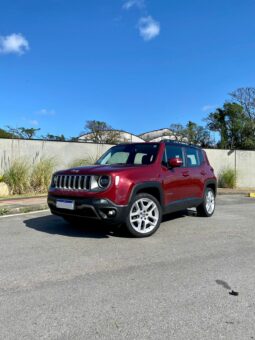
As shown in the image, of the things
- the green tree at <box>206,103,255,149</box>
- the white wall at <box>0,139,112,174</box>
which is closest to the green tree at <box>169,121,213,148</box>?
the green tree at <box>206,103,255,149</box>

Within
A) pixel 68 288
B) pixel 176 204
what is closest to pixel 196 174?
pixel 176 204

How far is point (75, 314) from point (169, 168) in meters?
4.40

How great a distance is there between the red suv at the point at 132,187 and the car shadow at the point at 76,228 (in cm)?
31

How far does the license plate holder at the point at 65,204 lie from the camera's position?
661 centimetres

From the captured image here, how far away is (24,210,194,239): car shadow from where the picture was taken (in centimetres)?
701

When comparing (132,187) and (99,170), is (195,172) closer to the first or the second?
(132,187)

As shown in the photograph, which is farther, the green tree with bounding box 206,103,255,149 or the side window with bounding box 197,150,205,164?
the green tree with bounding box 206,103,255,149

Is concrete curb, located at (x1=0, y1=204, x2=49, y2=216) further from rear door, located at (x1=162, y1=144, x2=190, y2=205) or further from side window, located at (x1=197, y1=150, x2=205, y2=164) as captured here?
side window, located at (x1=197, y1=150, x2=205, y2=164)

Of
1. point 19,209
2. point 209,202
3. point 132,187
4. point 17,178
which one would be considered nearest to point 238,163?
point 17,178

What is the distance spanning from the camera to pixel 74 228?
7574 mm

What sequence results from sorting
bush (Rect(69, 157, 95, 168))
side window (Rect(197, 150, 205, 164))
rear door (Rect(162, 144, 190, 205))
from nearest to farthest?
1. rear door (Rect(162, 144, 190, 205))
2. side window (Rect(197, 150, 205, 164))
3. bush (Rect(69, 157, 95, 168))

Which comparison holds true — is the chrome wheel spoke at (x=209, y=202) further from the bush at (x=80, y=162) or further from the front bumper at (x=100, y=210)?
the bush at (x=80, y=162)

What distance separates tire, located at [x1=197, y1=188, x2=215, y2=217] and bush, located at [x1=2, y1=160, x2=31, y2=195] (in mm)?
7442

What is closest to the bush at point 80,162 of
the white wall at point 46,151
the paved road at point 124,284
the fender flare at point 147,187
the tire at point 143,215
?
the white wall at point 46,151
